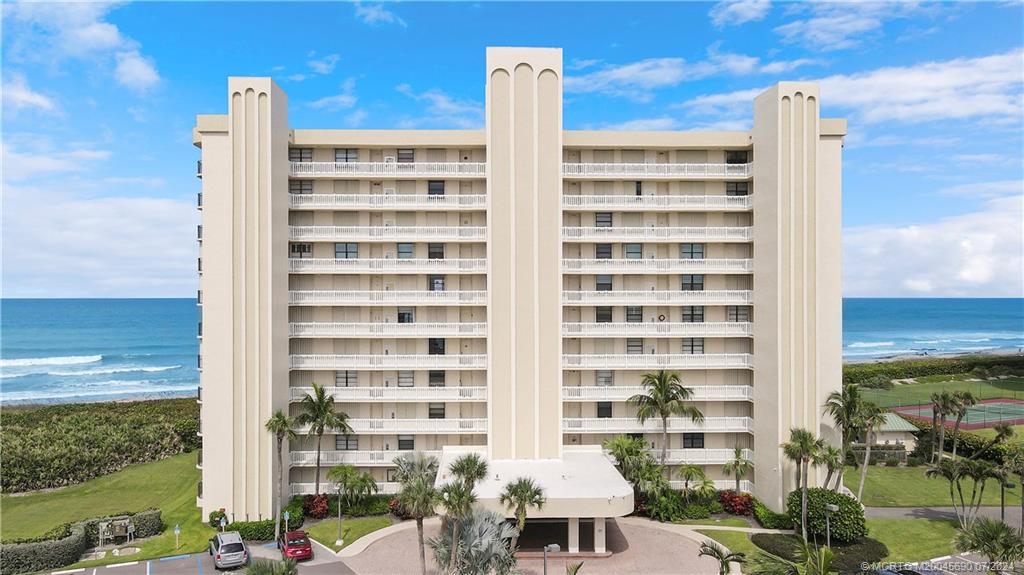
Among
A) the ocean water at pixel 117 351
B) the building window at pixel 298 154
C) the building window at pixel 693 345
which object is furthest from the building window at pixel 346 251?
the ocean water at pixel 117 351

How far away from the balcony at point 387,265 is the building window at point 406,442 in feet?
34.6

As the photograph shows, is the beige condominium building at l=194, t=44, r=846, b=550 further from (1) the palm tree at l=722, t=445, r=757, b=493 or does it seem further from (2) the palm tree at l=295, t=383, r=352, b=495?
(2) the palm tree at l=295, t=383, r=352, b=495

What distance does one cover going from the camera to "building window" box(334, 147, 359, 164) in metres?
40.8

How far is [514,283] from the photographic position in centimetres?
3794

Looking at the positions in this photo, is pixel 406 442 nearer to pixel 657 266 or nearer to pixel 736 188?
pixel 657 266

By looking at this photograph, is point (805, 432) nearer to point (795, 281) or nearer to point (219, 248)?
point (795, 281)

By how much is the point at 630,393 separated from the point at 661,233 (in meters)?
10.2

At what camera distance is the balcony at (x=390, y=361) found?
3994 cm

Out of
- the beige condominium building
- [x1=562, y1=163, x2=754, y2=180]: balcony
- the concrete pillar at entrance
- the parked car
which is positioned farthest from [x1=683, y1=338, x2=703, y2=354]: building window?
the parked car

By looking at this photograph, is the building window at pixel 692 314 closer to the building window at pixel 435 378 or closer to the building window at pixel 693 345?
the building window at pixel 693 345

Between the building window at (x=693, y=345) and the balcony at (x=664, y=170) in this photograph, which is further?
the building window at (x=693, y=345)

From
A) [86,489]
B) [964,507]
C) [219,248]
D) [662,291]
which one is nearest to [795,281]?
[662,291]

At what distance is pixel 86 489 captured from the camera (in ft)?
142

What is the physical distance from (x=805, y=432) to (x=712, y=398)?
7.31m
